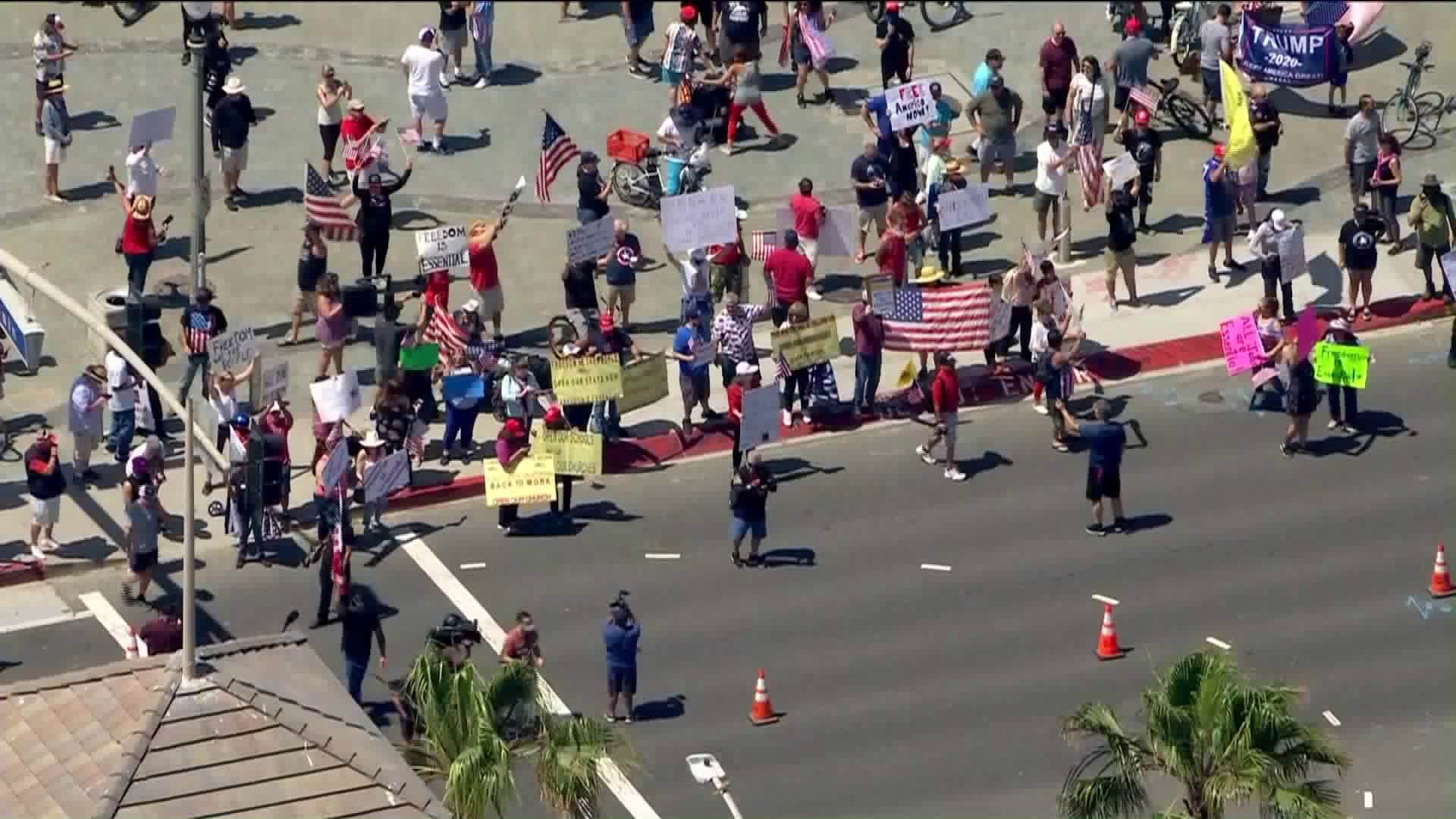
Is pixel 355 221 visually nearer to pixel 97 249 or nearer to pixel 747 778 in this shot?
pixel 97 249

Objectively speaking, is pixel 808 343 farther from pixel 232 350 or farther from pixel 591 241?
pixel 232 350

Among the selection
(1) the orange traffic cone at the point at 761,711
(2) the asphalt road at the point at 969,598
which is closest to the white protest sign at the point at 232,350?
(2) the asphalt road at the point at 969,598

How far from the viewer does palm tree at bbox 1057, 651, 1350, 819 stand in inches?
1054

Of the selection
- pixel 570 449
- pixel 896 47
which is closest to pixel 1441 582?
pixel 570 449

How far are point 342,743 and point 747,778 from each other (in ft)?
28.4

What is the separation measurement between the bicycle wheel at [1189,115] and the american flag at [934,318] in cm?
740

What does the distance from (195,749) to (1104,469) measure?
49.1 ft

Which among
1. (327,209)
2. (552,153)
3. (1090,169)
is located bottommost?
(327,209)

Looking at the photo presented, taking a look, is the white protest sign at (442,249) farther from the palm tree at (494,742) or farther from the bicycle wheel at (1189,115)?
the palm tree at (494,742)

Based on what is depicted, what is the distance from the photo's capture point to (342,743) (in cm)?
2392

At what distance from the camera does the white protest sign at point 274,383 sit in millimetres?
37375

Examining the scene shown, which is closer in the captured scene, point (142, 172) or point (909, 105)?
point (142, 172)

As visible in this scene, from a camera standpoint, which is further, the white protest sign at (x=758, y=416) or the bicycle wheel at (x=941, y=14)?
the bicycle wheel at (x=941, y=14)

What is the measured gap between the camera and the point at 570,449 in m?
36.6
